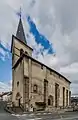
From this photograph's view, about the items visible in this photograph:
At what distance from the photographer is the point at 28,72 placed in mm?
45969

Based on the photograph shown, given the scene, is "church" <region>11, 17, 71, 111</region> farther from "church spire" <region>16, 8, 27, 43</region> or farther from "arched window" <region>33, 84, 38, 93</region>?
"church spire" <region>16, 8, 27, 43</region>

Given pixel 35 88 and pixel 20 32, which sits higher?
pixel 20 32

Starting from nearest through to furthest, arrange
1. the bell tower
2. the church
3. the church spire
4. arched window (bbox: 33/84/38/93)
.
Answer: the church < arched window (bbox: 33/84/38/93) < the bell tower < the church spire

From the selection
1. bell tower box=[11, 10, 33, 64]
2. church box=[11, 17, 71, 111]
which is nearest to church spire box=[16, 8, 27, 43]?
bell tower box=[11, 10, 33, 64]

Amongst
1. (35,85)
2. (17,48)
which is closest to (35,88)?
(35,85)

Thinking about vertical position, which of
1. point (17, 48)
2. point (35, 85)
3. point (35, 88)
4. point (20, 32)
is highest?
point (20, 32)

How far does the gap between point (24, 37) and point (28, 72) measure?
966 inches

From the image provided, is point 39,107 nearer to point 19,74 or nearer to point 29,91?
point 29,91

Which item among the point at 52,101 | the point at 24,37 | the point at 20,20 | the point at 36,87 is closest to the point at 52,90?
the point at 52,101

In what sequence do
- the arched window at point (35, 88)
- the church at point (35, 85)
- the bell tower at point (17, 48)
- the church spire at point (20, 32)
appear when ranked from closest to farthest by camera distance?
the church at point (35, 85)
the arched window at point (35, 88)
the bell tower at point (17, 48)
the church spire at point (20, 32)

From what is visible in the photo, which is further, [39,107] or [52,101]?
[52,101]

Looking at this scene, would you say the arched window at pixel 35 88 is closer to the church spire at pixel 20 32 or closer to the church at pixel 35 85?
the church at pixel 35 85

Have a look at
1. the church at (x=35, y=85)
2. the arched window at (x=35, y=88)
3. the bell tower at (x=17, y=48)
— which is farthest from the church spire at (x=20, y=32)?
the arched window at (x=35, y=88)

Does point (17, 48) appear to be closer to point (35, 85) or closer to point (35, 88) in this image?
point (35, 85)
